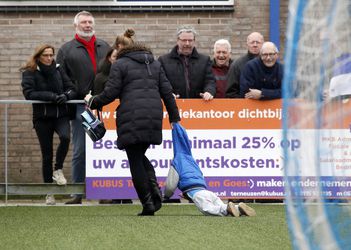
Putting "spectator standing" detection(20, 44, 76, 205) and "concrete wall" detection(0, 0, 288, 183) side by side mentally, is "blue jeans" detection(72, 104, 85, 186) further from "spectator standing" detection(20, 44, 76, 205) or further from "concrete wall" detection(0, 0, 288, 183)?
"concrete wall" detection(0, 0, 288, 183)

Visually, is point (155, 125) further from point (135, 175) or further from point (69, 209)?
point (69, 209)

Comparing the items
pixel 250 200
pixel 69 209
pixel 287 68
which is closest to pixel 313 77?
pixel 287 68

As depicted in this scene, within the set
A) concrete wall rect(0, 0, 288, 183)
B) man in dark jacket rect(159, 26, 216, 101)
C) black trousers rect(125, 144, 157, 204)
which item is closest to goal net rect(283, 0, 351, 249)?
black trousers rect(125, 144, 157, 204)

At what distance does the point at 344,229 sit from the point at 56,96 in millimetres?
9439

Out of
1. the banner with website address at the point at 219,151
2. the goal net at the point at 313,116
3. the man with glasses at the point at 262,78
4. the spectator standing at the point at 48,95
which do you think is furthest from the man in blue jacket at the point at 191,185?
the goal net at the point at 313,116

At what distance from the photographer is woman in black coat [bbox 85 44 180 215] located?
1211 cm

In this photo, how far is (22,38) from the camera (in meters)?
17.7

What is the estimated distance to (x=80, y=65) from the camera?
49.5 ft

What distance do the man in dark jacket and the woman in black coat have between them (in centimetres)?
233

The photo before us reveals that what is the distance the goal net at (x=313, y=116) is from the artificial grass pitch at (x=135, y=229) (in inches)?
143

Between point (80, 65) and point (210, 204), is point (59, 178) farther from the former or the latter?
point (210, 204)

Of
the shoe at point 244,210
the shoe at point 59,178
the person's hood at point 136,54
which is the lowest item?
the shoe at point 244,210

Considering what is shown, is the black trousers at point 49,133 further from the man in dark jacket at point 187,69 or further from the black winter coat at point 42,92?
the man in dark jacket at point 187,69

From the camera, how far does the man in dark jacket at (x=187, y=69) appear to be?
14.8 m
